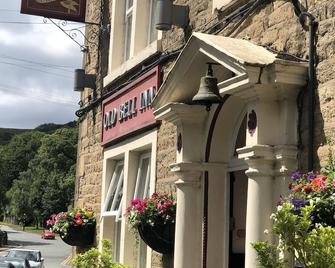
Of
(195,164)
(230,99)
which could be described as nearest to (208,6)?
(230,99)

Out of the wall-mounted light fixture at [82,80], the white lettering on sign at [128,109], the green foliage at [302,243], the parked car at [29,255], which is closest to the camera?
the green foliage at [302,243]

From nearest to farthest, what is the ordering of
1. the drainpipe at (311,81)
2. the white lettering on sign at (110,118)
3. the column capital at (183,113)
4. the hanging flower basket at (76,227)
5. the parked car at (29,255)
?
the drainpipe at (311,81), the column capital at (183,113), the white lettering on sign at (110,118), the hanging flower basket at (76,227), the parked car at (29,255)

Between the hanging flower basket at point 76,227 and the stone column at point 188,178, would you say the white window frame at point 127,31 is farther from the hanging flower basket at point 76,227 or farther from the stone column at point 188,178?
the stone column at point 188,178

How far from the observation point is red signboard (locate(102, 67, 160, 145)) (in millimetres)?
9039

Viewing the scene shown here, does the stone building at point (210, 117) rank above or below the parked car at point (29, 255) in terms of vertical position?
above

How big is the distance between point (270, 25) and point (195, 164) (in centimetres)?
180

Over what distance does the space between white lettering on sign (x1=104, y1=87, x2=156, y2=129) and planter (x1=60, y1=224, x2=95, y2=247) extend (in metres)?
1.80

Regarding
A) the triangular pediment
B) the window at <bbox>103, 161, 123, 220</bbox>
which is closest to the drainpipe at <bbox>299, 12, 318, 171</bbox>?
the triangular pediment

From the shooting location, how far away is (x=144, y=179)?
966 centimetres

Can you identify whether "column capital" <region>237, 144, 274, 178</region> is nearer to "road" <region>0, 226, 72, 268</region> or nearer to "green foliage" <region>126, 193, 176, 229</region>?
"green foliage" <region>126, 193, 176, 229</region>

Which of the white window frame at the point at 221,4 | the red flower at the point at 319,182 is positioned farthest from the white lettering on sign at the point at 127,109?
the red flower at the point at 319,182

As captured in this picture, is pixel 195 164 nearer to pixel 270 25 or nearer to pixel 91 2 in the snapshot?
pixel 270 25

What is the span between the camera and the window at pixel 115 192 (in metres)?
10.5

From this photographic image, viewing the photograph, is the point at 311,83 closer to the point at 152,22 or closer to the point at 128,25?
the point at 152,22
